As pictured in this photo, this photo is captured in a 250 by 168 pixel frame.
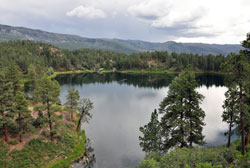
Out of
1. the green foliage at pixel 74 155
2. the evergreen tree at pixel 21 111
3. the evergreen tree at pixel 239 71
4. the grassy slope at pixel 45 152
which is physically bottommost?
the green foliage at pixel 74 155

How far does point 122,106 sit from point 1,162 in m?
43.0

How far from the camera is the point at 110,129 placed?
4609 cm

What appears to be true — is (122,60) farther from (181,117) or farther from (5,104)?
(181,117)

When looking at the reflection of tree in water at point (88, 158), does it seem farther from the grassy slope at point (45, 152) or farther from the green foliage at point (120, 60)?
the green foliage at point (120, 60)

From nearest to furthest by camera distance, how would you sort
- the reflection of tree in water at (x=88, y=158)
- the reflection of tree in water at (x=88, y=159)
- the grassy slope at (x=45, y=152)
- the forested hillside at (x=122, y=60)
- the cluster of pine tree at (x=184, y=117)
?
the cluster of pine tree at (x=184, y=117), the grassy slope at (x=45, y=152), the reflection of tree in water at (x=88, y=159), the reflection of tree in water at (x=88, y=158), the forested hillside at (x=122, y=60)

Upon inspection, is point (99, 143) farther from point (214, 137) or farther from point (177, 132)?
point (214, 137)

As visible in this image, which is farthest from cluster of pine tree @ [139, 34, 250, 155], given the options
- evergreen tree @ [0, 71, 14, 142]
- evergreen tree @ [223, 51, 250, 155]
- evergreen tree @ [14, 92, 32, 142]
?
evergreen tree @ [0, 71, 14, 142]

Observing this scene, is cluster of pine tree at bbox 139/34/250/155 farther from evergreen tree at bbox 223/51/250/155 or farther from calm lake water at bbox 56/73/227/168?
calm lake water at bbox 56/73/227/168

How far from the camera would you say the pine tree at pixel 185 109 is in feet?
82.7

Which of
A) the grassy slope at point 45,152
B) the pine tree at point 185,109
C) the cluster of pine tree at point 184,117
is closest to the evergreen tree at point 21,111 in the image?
the grassy slope at point 45,152

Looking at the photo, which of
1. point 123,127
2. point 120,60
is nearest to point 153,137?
point 123,127

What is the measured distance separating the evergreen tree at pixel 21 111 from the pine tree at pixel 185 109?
79.4ft

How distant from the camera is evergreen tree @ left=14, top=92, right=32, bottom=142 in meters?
30.9

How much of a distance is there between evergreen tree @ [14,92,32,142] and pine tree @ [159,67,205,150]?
2419cm
